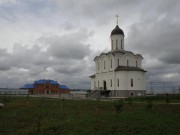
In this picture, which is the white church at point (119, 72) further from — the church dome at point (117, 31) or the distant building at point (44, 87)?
the distant building at point (44, 87)

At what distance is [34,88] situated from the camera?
250ft

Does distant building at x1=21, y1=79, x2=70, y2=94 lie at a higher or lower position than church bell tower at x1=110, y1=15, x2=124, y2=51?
lower

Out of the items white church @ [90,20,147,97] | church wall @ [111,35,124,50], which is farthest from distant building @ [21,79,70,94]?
church wall @ [111,35,124,50]

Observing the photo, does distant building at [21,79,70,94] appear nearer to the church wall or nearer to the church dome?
the church wall

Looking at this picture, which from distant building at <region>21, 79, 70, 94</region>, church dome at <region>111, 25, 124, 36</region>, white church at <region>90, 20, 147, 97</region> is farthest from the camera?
distant building at <region>21, 79, 70, 94</region>

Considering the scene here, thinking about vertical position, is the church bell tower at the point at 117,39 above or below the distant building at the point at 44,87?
above

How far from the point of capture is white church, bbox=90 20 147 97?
149 ft

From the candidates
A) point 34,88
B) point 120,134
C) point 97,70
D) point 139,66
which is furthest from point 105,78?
point 120,134

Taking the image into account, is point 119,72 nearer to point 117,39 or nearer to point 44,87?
point 117,39

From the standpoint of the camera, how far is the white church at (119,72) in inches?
1787

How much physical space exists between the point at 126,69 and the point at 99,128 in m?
34.3

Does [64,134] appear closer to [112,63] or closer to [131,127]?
[131,127]

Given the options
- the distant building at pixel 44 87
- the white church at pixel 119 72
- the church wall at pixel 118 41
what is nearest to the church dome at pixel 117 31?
the white church at pixel 119 72

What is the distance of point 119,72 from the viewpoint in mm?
45688
